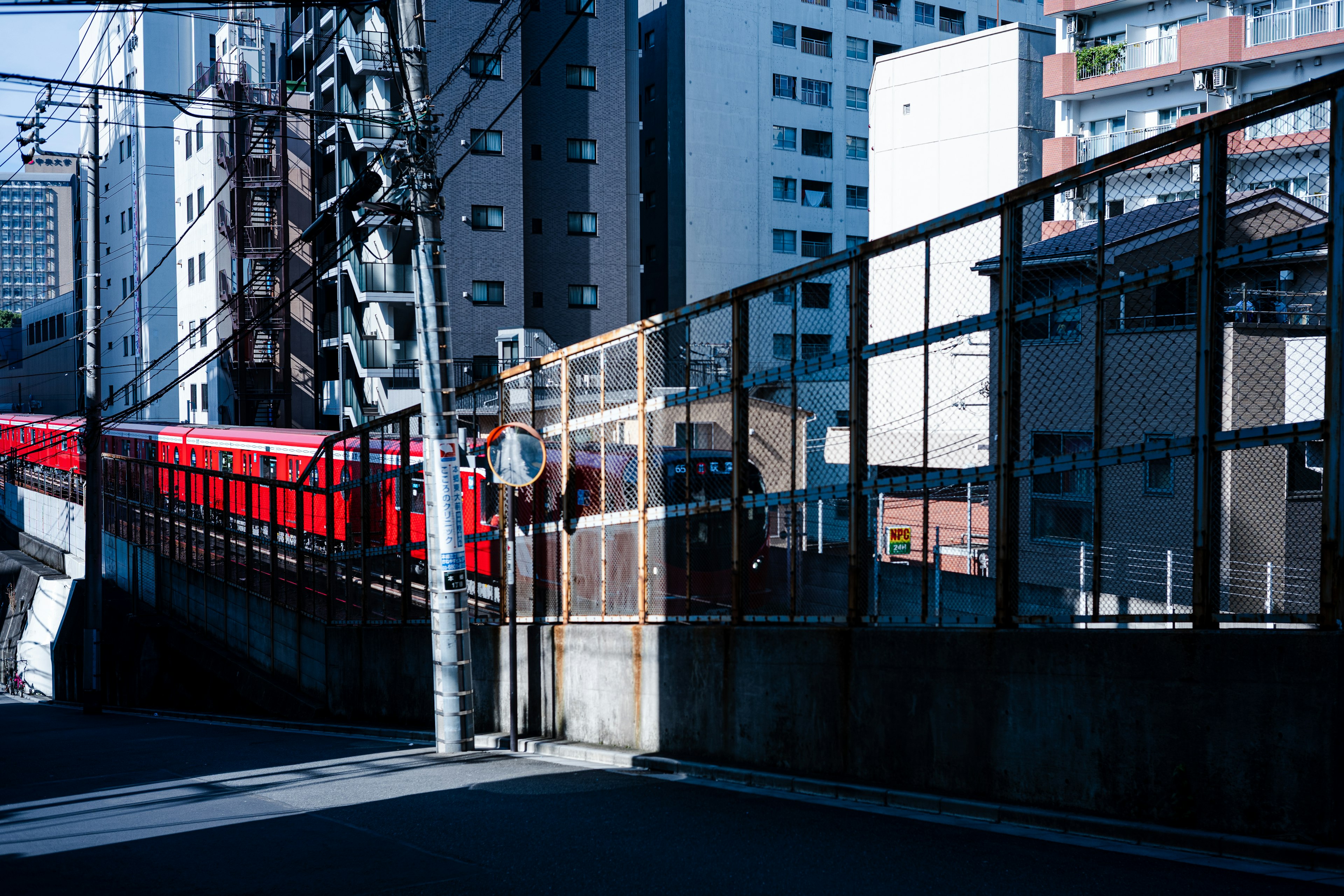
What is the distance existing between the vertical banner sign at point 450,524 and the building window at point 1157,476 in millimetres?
5757

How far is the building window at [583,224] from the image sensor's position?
40969 millimetres

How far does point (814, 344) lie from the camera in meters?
9.40

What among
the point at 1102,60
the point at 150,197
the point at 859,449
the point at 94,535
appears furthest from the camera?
the point at 150,197

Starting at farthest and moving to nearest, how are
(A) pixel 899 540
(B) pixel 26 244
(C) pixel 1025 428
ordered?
1. (B) pixel 26 244
2. (A) pixel 899 540
3. (C) pixel 1025 428

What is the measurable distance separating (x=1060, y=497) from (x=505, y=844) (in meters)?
3.95

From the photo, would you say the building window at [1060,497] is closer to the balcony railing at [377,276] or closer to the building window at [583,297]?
the balcony railing at [377,276]

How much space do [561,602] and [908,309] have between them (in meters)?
18.1

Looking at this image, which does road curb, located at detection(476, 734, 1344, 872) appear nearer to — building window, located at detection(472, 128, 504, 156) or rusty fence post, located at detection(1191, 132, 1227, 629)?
rusty fence post, located at detection(1191, 132, 1227, 629)

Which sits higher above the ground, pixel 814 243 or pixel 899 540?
pixel 814 243

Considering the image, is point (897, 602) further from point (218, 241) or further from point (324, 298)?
point (218, 241)

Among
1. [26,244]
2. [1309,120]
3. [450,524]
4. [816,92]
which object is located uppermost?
[26,244]

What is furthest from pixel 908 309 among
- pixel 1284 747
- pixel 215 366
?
pixel 215 366

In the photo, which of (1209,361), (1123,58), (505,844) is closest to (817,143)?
(1123,58)

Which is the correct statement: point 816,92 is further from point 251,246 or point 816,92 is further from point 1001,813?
point 1001,813
